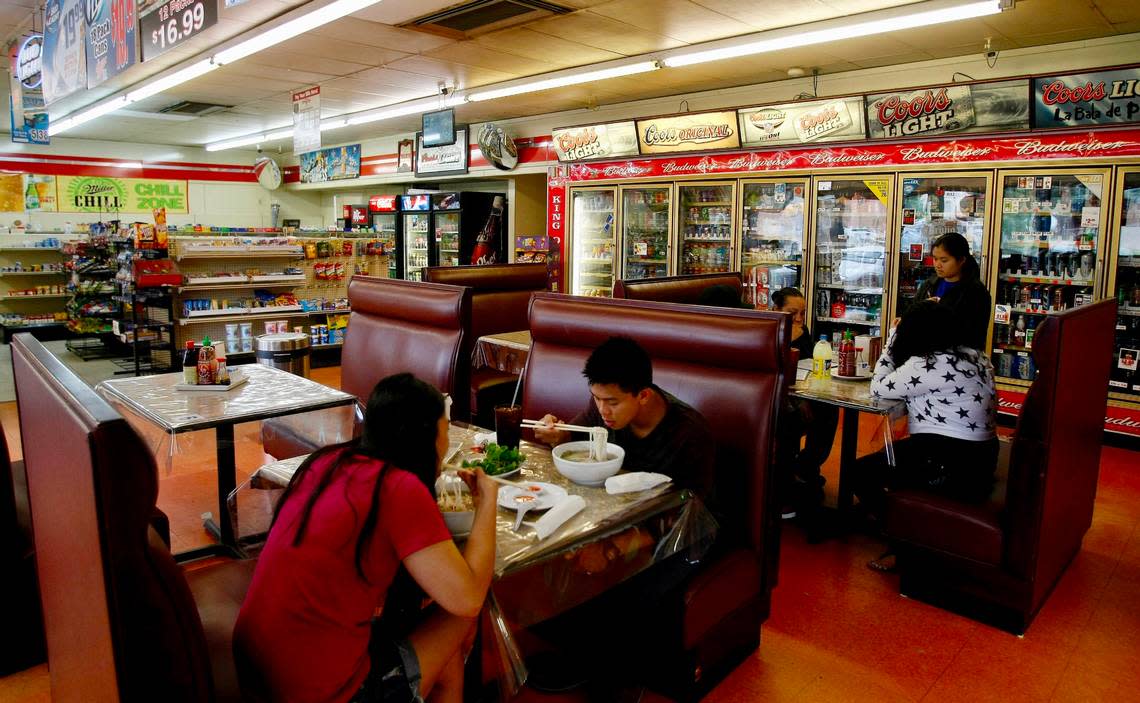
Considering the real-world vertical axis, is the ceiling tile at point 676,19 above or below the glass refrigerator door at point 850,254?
above

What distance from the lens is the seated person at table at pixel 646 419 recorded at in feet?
7.62

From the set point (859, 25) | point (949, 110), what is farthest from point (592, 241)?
point (859, 25)

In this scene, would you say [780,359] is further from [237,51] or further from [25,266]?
[25,266]

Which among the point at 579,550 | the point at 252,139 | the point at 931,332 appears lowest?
the point at 579,550

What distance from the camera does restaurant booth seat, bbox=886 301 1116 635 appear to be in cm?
295

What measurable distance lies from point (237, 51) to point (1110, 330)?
6072 mm

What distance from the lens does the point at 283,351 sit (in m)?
5.69

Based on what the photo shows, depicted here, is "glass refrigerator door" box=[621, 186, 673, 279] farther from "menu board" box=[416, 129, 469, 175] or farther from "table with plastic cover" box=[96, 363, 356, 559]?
"table with plastic cover" box=[96, 363, 356, 559]

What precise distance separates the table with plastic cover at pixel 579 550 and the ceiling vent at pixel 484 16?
4.09 meters

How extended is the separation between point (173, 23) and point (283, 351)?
7.45 feet

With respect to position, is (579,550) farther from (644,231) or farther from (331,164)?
(331,164)

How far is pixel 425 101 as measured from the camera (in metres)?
8.80

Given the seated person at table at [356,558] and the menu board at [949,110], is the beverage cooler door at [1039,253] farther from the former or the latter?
the seated person at table at [356,558]

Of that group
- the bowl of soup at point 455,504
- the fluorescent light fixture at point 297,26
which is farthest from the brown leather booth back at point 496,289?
the bowl of soup at point 455,504
